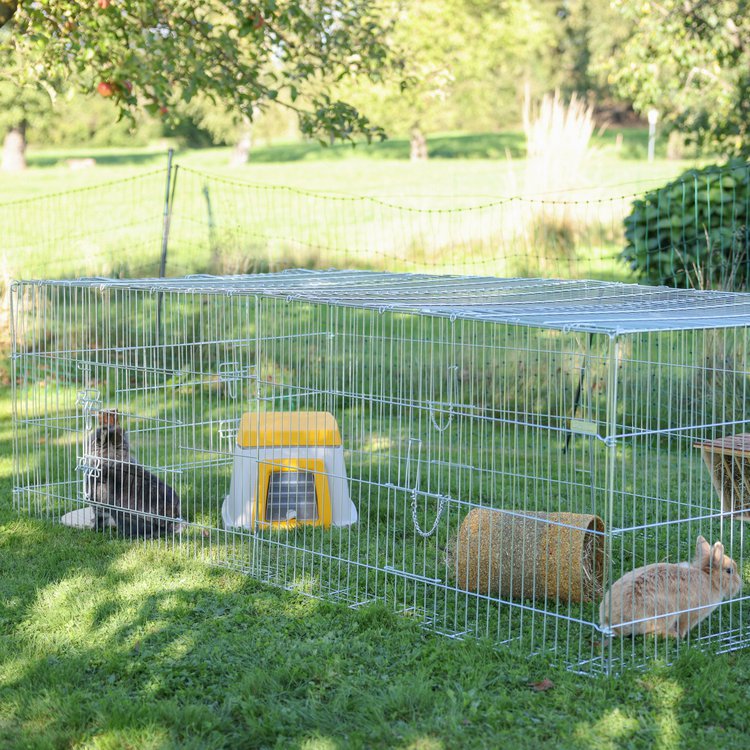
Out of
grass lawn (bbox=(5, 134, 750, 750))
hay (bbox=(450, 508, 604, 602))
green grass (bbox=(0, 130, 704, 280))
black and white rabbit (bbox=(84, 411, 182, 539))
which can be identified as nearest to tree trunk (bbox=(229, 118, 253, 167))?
green grass (bbox=(0, 130, 704, 280))

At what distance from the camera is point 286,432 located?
5473 millimetres

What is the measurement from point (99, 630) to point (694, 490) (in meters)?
3.63

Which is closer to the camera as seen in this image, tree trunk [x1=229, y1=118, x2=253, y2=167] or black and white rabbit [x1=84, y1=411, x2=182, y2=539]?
black and white rabbit [x1=84, y1=411, x2=182, y2=539]

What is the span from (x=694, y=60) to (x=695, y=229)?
9.09ft

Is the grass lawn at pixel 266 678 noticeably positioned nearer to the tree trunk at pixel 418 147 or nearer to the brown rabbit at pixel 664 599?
the brown rabbit at pixel 664 599

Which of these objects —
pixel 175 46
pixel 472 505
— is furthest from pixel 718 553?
pixel 175 46

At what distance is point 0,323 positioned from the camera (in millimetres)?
9578

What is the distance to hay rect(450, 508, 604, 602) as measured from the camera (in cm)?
435

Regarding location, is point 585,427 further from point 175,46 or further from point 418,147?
point 418,147

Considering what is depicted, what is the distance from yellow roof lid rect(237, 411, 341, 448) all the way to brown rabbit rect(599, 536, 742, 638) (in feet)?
6.55

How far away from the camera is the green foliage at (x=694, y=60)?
1029 cm

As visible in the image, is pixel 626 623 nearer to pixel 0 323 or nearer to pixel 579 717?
pixel 579 717

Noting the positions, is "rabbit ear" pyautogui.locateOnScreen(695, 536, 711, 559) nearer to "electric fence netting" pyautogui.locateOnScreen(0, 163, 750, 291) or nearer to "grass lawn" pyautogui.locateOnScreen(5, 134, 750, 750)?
"grass lawn" pyautogui.locateOnScreen(5, 134, 750, 750)

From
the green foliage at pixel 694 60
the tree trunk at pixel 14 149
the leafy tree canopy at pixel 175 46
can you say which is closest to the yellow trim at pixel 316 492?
the leafy tree canopy at pixel 175 46
